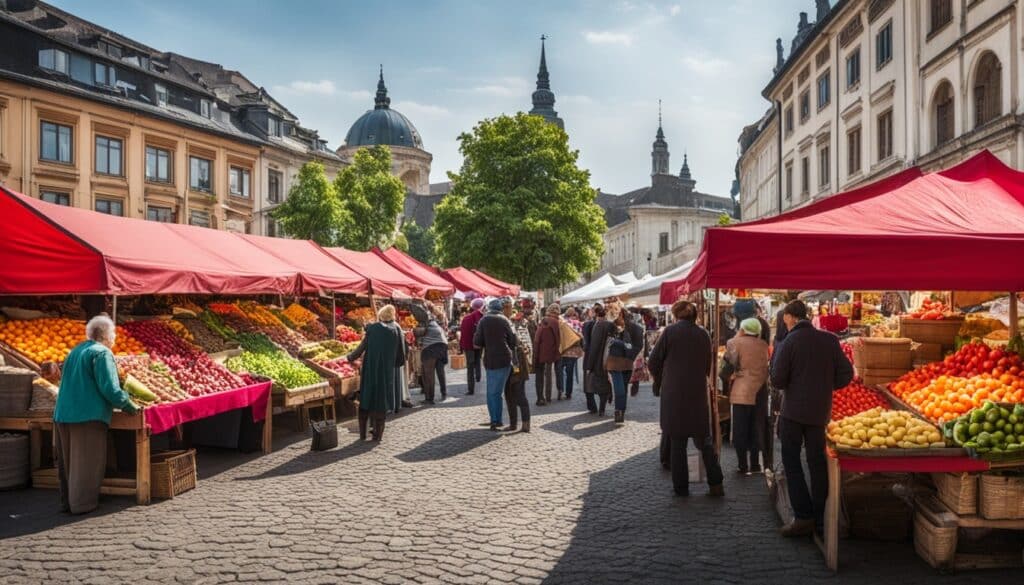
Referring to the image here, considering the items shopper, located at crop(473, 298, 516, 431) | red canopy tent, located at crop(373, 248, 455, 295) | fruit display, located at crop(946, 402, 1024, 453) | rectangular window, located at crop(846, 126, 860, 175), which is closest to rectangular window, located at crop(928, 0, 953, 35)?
rectangular window, located at crop(846, 126, 860, 175)

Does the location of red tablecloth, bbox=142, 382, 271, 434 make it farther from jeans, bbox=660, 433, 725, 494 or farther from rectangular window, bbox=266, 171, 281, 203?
rectangular window, bbox=266, 171, 281, 203

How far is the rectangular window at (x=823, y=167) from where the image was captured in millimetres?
32125

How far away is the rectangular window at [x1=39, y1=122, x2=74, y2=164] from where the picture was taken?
3062 centimetres

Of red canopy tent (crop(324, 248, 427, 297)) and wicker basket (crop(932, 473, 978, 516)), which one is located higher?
red canopy tent (crop(324, 248, 427, 297))

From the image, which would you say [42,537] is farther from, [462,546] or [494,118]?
[494,118]

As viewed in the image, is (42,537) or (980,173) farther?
(980,173)

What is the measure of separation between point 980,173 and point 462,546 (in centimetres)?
555

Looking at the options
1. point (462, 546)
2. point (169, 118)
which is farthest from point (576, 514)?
point (169, 118)

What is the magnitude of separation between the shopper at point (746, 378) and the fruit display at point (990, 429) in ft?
8.25

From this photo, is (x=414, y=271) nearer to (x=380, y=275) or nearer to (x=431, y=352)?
(x=380, y=275)

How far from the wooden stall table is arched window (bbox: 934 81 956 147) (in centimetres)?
1888

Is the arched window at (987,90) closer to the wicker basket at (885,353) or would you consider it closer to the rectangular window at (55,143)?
the wicker basket at (885,353)

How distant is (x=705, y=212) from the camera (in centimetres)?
9400

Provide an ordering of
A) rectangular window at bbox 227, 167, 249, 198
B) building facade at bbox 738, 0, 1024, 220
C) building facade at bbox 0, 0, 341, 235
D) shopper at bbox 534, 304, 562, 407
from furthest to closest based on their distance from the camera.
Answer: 1. rectangular window at bbox 227, 167, 249, 198
2. building facade at bbox 0, 0, 341, 235
3. building facade at bbox 738, 0, 1024, 220
4. shopper at bbox 534, 304, 562, 407
